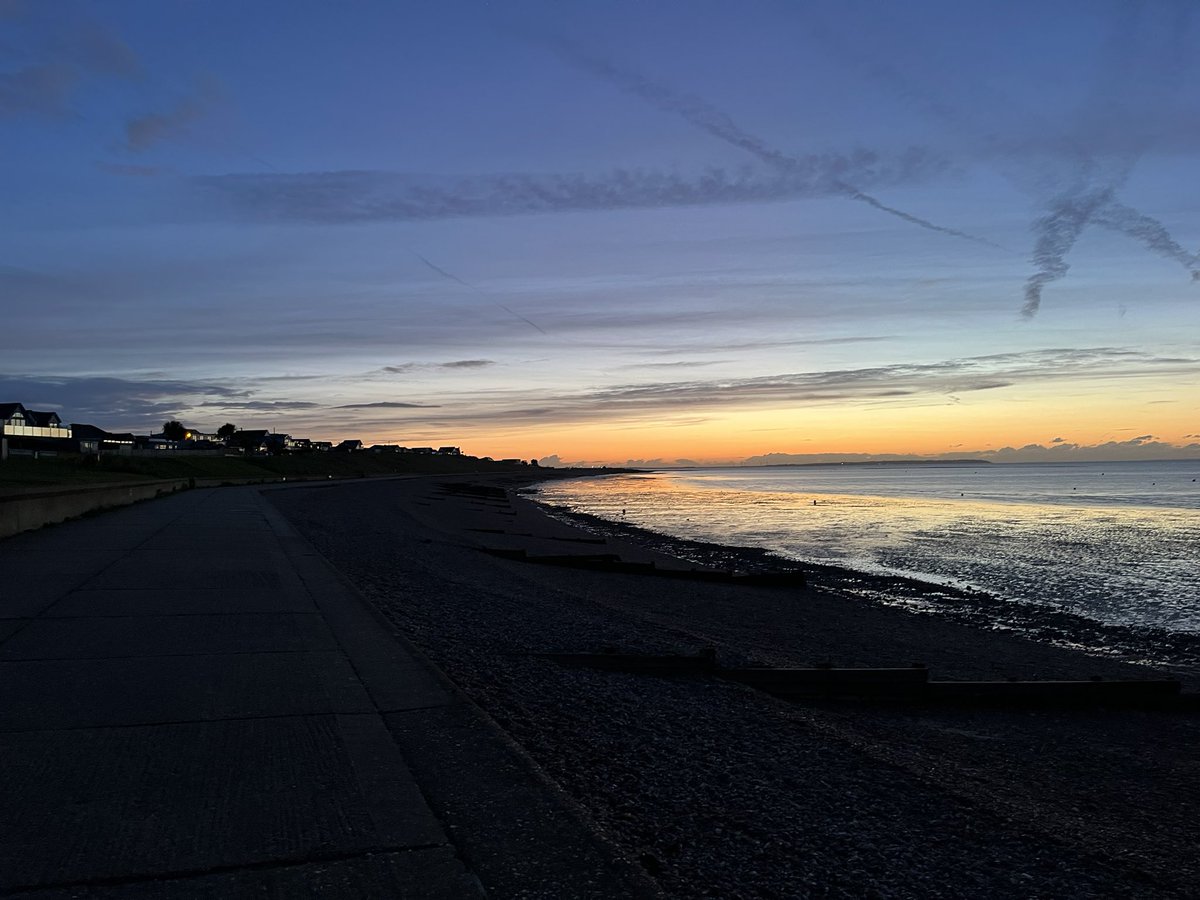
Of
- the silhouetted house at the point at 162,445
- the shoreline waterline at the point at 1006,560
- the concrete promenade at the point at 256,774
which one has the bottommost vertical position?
the shoreline waterline at the point at 1006,560

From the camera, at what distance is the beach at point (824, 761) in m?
4.49

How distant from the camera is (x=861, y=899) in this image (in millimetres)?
4016

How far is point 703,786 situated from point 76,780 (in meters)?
3.37

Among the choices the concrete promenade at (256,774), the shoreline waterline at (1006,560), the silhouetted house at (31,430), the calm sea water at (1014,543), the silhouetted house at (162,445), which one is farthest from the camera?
the silhouetted house at (162,445)

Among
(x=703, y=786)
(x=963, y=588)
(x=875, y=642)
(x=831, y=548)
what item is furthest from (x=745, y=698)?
(x=831, y=548)

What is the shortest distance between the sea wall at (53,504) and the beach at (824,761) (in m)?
8.38

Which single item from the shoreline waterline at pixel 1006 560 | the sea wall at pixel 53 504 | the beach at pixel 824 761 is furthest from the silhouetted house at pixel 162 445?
the beach at pixel 824 761

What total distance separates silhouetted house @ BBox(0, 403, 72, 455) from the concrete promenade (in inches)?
3130

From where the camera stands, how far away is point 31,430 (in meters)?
93.2

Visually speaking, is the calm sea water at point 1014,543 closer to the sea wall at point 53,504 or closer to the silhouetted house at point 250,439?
the sea wall at point 53,504

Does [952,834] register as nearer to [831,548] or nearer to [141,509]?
[831,548]

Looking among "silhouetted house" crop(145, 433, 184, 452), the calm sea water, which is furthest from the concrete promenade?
"silhouetted house" crop(145, 433, 184, 452)

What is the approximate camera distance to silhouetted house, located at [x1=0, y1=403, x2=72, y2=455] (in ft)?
263

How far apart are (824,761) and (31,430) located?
10638 cm
